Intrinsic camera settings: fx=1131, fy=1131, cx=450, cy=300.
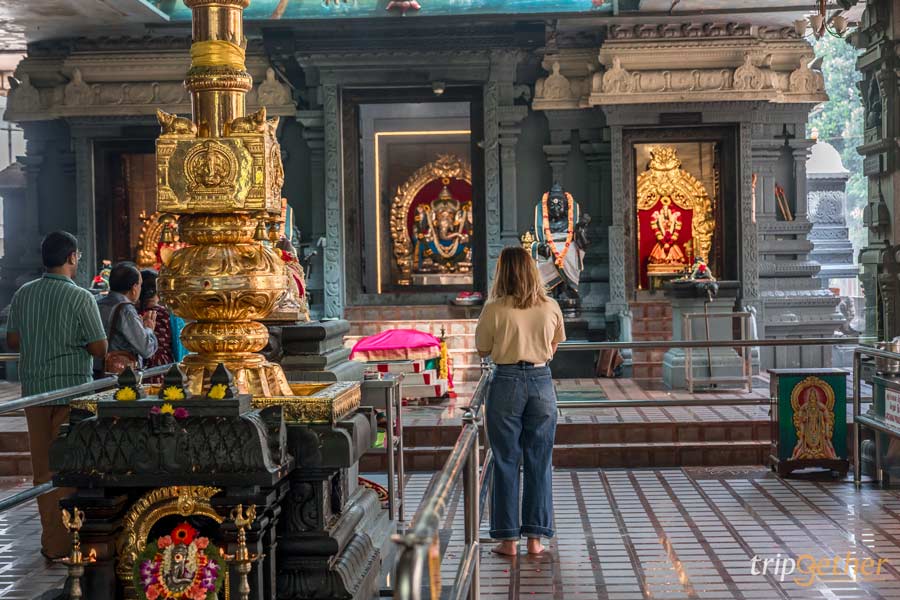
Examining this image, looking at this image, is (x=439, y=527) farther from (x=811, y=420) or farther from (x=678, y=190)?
(x=678, y=190)

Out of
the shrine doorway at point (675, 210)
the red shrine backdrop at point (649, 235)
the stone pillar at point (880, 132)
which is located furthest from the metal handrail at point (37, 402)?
the red shrine backdrop at point (649, 235)

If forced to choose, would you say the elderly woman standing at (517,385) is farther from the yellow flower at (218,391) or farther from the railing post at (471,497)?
the yellow flower at (218,391)

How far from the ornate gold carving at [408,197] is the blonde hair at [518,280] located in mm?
12490

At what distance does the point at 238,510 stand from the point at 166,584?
14.5 inches

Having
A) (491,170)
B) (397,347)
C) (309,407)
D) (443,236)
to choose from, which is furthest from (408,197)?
(309,407)

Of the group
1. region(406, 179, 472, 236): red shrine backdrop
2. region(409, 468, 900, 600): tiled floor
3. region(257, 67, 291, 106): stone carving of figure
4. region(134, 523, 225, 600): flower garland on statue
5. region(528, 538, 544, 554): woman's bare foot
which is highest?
region(257, 67, 291, 106): stone carving of figure

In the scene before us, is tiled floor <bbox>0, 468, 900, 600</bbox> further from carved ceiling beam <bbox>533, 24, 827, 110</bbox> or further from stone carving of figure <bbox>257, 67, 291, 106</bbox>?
stone carving of figure <bbox>257, 67, 291, 106</bbox>

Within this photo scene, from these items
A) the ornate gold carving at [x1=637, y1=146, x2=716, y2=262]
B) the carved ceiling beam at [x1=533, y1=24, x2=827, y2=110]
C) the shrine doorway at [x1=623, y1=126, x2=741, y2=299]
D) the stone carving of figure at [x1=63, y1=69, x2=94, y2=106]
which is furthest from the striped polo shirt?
the ornate gold carving at [x1=637, y1=146, x2=716, y2=262]

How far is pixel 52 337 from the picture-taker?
5.64 meters

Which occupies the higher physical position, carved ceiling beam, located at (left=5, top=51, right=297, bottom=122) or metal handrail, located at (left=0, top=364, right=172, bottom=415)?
carved ceiling beam, located at (left=5, top=51, right=297, bottom=122)

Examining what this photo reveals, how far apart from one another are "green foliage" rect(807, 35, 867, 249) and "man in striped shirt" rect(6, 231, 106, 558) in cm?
2888

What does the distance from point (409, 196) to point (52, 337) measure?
42.0 ft

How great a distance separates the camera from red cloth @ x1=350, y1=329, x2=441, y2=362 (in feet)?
36.0

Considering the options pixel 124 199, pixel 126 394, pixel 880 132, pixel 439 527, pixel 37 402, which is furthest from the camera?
pixel 124 199
